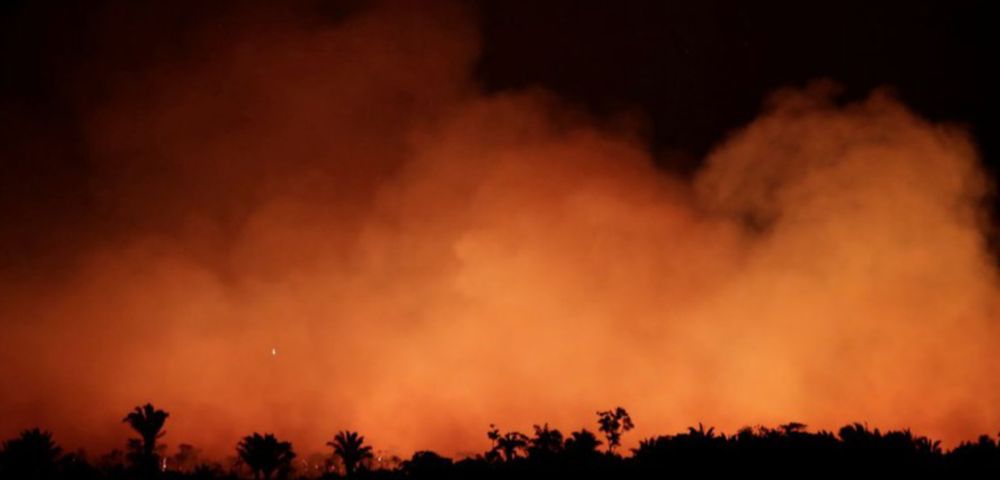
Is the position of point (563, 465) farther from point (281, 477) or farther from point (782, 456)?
point (281, 477)

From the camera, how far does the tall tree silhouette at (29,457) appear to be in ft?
107

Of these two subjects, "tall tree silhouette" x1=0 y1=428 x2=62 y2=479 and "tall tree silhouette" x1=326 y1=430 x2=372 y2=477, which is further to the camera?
"tall tree silhouette" x1=326 y1=430 x2=372 y2=477

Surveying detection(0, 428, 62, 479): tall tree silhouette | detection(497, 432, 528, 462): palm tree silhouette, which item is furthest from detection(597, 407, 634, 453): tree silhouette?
detection(0, 428, 62, 479): tall tree silhouette

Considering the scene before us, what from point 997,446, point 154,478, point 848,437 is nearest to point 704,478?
point 848,437

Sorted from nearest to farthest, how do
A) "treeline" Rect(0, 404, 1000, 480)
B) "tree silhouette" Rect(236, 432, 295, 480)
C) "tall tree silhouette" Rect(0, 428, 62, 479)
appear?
"treeline" Rect(0, 404, 1000, 480)
"tall tree silhouette" Rect(0, 428, 62, 479)
"tree silhouette" Rect(236, 432, 295, 480)

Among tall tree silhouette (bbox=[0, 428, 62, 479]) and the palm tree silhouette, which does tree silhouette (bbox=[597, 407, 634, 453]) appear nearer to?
the palm tree silhouette

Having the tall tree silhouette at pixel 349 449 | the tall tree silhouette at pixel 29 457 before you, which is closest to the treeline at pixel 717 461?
the tall tree silhouette at pixel 29 457

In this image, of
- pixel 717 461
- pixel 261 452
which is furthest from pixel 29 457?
pixel 717 461

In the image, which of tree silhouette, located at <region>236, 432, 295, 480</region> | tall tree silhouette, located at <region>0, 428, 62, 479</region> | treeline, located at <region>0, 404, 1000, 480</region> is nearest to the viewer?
treeline, located at <region>0, 404, 1000, 480</region>

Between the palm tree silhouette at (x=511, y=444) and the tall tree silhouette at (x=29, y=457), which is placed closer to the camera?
the tall tree silhouette at (x=29, y=457)

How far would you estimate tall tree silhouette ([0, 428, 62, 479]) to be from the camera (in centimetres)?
3269

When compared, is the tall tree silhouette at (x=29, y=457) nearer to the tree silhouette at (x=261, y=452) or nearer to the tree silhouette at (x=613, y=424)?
the tree silhouette at (x=261, y=452)

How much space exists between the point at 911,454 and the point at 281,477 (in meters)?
34.2

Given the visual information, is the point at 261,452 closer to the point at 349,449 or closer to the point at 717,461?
the point at 349,449
